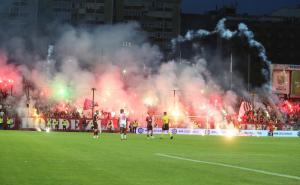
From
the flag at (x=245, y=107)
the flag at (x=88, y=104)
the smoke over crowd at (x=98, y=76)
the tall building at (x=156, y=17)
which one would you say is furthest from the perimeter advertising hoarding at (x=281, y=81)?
the tall building at (x=156, y=17)

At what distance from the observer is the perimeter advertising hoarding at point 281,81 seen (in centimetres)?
7469

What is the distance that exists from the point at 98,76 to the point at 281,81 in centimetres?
2396

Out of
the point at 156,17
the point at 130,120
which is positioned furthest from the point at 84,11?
the point at 130,120

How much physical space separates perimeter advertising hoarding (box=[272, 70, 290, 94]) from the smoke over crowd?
9.26m

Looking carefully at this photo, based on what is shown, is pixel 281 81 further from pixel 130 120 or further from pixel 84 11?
pixel 84 11

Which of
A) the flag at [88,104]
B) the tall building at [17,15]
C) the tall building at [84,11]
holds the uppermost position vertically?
the tall building at [84,11]

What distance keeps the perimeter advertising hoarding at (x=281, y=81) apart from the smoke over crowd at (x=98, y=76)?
9.26 m

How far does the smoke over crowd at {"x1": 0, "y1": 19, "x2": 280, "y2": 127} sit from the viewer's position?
217 feet

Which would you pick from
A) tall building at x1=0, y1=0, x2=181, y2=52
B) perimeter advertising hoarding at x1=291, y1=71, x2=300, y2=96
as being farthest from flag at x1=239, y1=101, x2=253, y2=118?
tall building at x1=0, y1=0, x2=181, y2=52

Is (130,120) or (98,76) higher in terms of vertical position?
(98,76)

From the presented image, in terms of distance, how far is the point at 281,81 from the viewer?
74812 millimetres

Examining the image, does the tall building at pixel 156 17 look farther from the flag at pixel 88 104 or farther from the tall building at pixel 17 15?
the flag at pixel 88 104

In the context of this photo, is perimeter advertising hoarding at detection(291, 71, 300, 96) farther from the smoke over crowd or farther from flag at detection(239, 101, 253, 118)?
the smoke over crowd

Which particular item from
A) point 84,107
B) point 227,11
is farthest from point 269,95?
point 227,11
